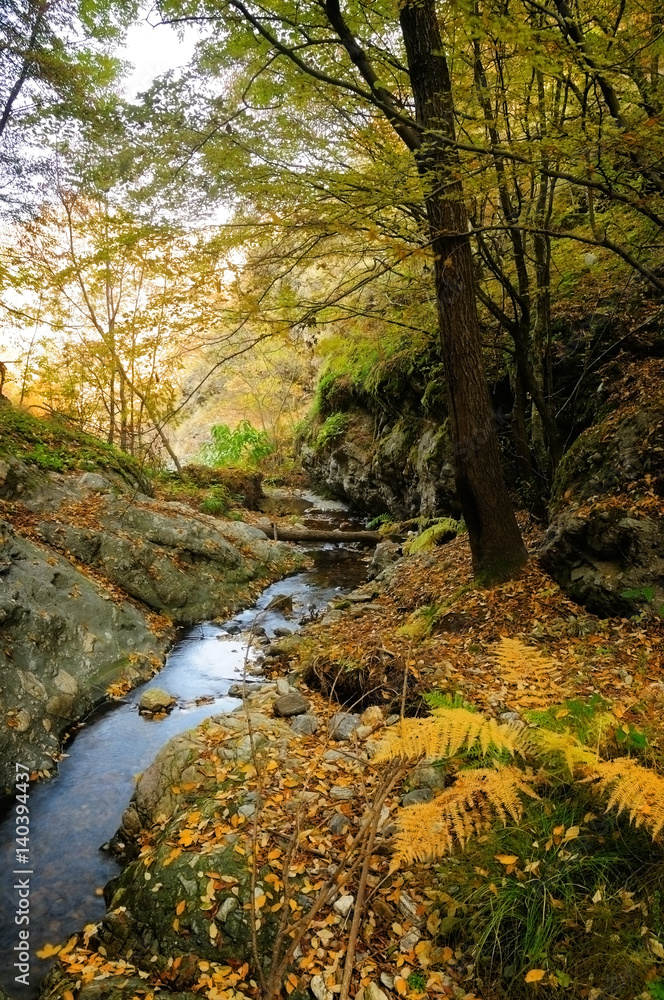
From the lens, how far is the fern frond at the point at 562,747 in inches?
87.1

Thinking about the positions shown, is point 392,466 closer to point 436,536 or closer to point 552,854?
point 436,536

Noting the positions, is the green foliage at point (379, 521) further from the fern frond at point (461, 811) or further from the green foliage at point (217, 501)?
the fern frond at point (461, 811)

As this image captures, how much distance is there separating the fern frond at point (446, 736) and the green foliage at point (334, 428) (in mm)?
13841

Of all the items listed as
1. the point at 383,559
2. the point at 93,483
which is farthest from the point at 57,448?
the point at 383,559

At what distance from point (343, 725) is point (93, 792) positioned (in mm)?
2234

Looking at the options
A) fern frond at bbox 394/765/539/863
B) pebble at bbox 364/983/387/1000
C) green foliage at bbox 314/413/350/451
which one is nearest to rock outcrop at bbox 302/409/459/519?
green foliage at bbox 314/413/350/451

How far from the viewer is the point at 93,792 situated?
4.32 m

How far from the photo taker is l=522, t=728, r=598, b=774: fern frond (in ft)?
7.25

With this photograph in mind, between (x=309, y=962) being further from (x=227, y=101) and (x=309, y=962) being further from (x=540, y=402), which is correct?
(x=227, y=101)

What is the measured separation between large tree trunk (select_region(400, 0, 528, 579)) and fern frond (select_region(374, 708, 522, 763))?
311 centimetres

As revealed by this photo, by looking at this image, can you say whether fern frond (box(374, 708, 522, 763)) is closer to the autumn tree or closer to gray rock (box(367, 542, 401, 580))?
the autumn tree

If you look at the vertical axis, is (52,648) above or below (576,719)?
below

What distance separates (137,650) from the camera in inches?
267

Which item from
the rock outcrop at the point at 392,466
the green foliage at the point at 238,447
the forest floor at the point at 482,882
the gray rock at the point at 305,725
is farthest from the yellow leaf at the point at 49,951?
the green foliage at the point at 238,447
